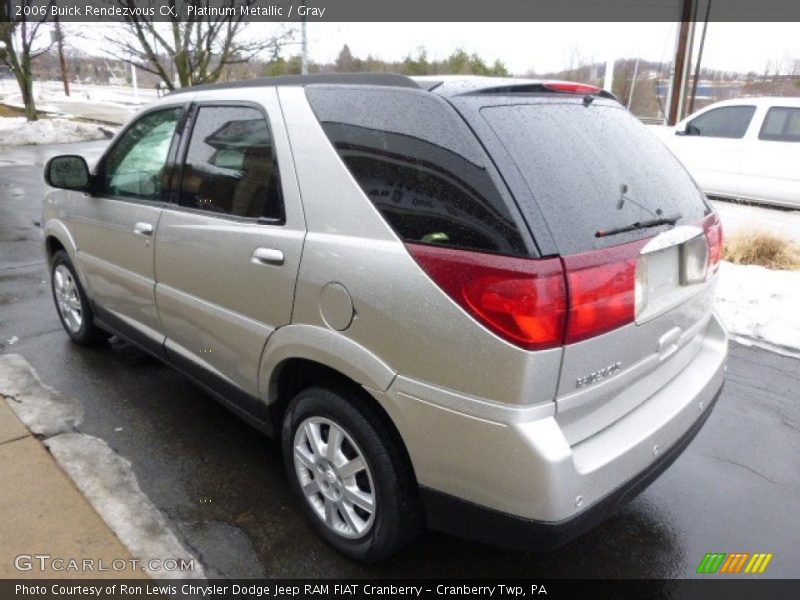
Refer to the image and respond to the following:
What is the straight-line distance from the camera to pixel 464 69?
31.1 m

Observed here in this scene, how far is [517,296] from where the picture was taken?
1.75 meters

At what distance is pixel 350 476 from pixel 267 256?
0.91 m

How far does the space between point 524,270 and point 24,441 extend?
2779mm

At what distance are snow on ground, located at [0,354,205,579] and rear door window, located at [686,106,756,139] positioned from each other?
10664mm

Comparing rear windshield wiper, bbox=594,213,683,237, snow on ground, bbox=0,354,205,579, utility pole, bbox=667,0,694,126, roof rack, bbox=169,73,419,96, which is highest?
utility pole, bbox=667,0,694,126

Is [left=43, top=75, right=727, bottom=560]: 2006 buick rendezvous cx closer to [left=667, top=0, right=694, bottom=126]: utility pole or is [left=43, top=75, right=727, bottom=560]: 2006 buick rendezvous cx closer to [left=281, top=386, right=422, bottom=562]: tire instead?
[left=281, top=386, right=422, bottom=562]: tire

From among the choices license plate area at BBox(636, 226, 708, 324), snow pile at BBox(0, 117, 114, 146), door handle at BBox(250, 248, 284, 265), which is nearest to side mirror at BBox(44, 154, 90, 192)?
door handle at BBox(250, 248, 284, 265)

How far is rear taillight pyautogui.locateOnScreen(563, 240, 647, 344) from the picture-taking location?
5.91 ft

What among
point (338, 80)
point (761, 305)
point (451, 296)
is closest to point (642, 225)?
point (451, 296)

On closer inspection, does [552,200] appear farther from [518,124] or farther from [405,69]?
[405,69]

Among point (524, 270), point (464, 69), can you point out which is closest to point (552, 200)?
point (524, 270)

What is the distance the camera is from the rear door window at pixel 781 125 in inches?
377

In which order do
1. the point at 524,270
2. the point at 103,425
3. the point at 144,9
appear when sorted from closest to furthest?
the point at 524,270, the point at 103,425, the point at 144,9

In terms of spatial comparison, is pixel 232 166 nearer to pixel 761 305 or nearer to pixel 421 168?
pixel 421 168
